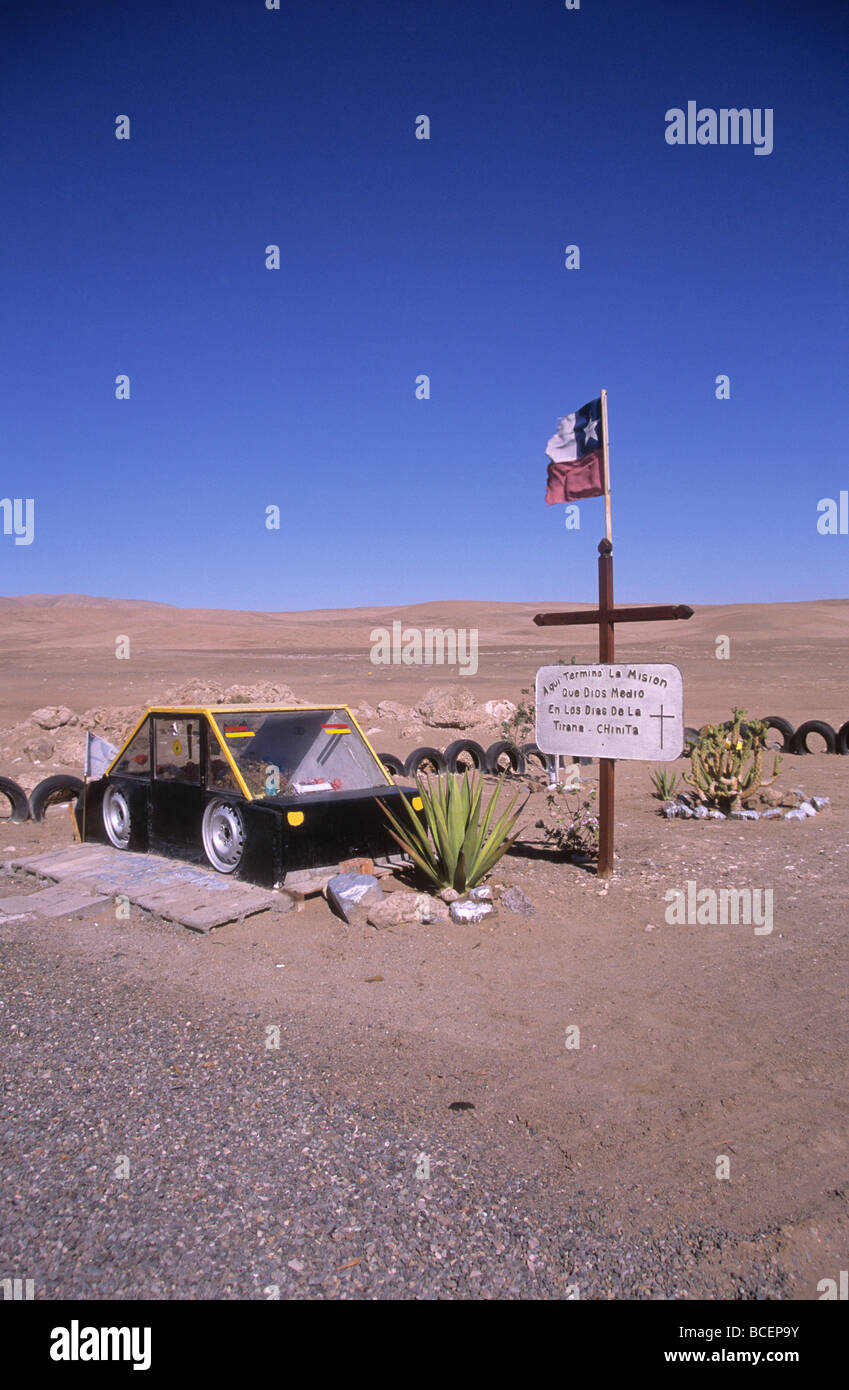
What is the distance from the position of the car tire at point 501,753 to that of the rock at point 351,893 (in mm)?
6128

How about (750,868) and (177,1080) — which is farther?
(750,868)

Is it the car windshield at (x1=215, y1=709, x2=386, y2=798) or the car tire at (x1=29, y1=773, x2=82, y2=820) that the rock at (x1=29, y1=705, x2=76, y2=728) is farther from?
the car windshield at (x1=215, y1=709, x2=386, y2=798)

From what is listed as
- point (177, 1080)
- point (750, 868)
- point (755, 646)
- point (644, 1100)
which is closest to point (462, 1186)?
point (644, 1100)

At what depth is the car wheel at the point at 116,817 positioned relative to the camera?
7.85 meters

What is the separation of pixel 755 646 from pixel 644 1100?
48.9 m

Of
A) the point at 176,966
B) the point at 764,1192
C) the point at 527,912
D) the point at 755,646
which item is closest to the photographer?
the point at 764,1192

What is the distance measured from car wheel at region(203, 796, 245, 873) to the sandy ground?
83 centimetres

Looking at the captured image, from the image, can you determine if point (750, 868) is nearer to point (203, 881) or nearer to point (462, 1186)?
point (203, 881)

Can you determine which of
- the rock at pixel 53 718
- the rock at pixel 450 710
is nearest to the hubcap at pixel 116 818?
the rock at pixel 450 710

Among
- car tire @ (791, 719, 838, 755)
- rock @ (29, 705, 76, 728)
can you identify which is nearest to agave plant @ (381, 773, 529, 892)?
car tire @ (791, 719, 838, 755)

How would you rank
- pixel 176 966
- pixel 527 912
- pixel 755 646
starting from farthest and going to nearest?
pixel 755 646 → pixel 527 912 → pixel 176 966

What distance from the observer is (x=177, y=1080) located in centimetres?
Answer: 380

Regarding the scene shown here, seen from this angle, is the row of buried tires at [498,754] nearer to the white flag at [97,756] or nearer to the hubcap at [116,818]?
the white flag at [97,756]

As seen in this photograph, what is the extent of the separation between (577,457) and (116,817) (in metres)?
4.90
